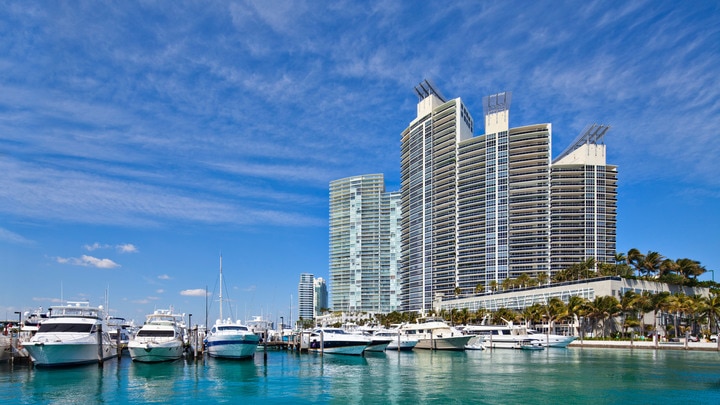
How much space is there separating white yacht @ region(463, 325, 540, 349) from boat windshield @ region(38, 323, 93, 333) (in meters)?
74.0

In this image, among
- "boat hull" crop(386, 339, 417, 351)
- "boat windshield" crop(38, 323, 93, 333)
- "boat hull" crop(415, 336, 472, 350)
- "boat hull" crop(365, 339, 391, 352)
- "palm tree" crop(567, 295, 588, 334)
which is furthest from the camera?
"palm tree" crop(567, 295, 588, 334)

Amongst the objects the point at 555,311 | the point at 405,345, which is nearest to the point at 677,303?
the point at 555,311

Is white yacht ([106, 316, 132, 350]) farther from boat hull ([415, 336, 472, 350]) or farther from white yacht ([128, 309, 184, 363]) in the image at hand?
boat hull ([415, 336, 472, 350])

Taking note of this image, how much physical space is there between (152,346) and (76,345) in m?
9.32

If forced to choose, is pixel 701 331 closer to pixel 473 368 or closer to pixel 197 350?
pixel 473 368

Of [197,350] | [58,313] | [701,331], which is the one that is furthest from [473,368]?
[701,331]

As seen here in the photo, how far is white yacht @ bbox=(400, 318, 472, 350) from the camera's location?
107938mm

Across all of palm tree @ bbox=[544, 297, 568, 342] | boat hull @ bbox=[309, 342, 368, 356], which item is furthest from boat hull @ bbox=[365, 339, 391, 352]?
palm tree @ bbox=[544, 297, 568, 342]

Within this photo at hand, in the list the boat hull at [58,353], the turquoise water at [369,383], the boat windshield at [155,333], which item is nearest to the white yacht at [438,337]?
the turquoise water at [369,383]

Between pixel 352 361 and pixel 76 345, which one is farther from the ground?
pixel 76 345

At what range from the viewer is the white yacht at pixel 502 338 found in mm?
116562

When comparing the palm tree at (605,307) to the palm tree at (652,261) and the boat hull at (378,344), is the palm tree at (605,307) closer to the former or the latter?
the palm tree at (652,261)

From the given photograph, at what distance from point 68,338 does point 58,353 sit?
1807mm

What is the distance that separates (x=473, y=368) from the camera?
231 feet
